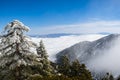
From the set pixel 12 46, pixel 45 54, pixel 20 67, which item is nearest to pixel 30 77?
pixel 20 67

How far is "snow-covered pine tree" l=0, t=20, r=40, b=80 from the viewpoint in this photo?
812 inches

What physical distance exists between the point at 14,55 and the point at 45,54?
67.0 feet

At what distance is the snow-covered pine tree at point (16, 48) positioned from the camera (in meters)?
20.6

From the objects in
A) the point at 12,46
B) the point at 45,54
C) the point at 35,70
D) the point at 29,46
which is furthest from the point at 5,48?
the point at 45,54

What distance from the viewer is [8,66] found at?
71.3 ft

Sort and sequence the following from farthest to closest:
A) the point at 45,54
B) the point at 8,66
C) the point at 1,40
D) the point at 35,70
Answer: the point at 45,54
the point at 35,70
the point at 8,66
the point at 1,40

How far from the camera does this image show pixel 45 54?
136 feet

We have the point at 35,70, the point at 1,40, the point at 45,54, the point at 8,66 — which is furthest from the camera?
the point at 45,54

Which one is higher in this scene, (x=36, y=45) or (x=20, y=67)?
(x=36, y=45)

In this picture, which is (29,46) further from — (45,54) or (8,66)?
(45,54)

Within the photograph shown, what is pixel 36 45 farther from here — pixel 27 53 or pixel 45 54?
pixel 45 54

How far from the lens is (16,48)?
2116cm

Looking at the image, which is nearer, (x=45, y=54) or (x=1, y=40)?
(x=1, y=40)

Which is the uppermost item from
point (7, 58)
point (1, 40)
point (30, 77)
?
point (1, 40)
